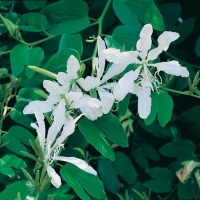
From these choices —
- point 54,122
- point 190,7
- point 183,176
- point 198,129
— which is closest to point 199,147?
point 198,129

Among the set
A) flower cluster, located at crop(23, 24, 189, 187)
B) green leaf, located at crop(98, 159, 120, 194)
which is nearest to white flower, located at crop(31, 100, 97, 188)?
flower cluster, located at crop(23, 24, 189, 187)

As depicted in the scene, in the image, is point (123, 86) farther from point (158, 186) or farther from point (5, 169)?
point (158, 186)

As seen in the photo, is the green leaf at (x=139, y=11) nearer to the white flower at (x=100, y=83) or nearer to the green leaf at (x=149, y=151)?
the white flower at (x=100, y=83)

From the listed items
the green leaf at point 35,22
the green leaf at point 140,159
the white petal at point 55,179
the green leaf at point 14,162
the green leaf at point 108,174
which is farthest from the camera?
the green leaf at point 140,159

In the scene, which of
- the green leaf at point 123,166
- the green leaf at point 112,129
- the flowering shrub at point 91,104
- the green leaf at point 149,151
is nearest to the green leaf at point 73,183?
the flowering shrub at point 91,104

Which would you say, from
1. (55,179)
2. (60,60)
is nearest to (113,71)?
(60,60)

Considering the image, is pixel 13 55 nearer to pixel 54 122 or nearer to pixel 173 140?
pixel 54 122

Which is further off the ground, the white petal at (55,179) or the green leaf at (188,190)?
the white petal at (55,179)
